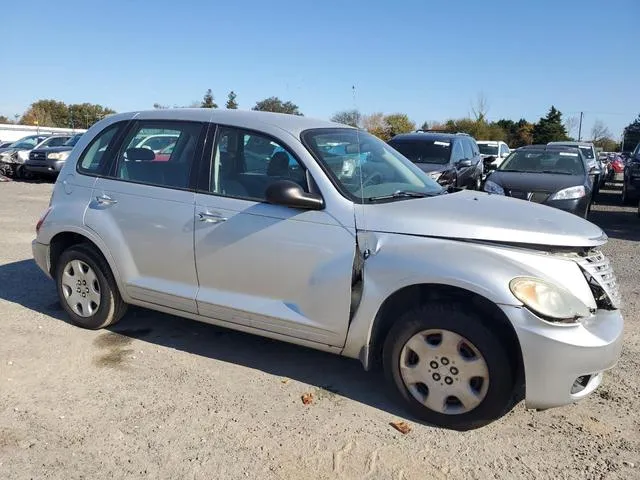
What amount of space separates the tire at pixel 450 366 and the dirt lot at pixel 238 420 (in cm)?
13

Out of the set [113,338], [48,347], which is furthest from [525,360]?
[48,347]

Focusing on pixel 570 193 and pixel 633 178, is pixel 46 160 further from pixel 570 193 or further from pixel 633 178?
pixel 633 178

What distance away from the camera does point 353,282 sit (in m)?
3.48

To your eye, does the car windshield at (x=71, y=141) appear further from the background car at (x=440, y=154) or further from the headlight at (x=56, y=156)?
the background car at (x=440, y=154)

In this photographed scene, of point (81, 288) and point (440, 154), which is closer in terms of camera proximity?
point (81, 288)

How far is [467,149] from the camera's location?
12250 mm

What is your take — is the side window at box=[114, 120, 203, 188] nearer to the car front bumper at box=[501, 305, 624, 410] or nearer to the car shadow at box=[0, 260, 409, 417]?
the car shadow at box=[0, 260, 409, 417]

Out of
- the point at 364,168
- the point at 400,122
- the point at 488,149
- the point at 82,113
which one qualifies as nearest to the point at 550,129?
the point at 400,122

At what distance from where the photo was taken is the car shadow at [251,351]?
12.7 ft

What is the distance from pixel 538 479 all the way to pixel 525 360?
60cm

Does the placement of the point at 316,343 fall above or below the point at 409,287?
below

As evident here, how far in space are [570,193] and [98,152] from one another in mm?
7438

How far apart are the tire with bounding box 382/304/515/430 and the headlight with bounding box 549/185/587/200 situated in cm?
665

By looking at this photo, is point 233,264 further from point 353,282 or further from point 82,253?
point 82,253
